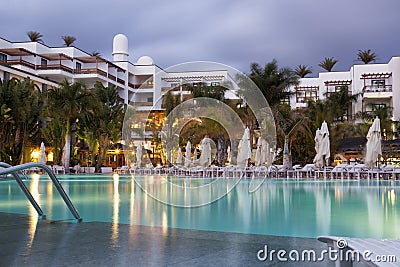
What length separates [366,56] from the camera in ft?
141

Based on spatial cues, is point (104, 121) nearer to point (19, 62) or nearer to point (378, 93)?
point (19, 62)

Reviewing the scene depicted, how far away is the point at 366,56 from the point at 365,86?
235 inches

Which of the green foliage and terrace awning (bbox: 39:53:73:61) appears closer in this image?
the green foliage

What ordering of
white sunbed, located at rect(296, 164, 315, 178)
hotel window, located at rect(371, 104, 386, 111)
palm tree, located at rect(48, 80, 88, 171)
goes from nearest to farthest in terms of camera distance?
1. white sunbed, located at rect(296, 164, 315, 178)
2. palm tree, located at rect(48, 80, 88, 171)
3. hotel window, located at rect(371, 104, 386, 111)

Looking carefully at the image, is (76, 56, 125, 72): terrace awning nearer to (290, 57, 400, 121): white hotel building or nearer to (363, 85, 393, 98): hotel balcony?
(290, 57, 400, 121): white hotel building

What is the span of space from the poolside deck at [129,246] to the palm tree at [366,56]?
137ft

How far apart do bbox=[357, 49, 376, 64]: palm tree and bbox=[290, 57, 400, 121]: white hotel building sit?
97.8 inches

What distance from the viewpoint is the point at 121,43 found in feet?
167

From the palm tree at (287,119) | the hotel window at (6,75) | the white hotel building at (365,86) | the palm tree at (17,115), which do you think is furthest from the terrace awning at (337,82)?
the hotel window at (6,75)

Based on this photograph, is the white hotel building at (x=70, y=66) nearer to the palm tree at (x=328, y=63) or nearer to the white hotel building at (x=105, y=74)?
the white hotel building at (x=105, y=74)

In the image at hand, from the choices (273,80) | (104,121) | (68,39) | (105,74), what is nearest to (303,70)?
(273,80)

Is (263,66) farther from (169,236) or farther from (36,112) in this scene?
(169,236)

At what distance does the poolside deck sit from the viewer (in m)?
3.49

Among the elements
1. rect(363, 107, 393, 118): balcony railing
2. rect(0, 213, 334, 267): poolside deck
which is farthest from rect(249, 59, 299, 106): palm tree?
rect(0, 213, 334, 267): poolside deck
